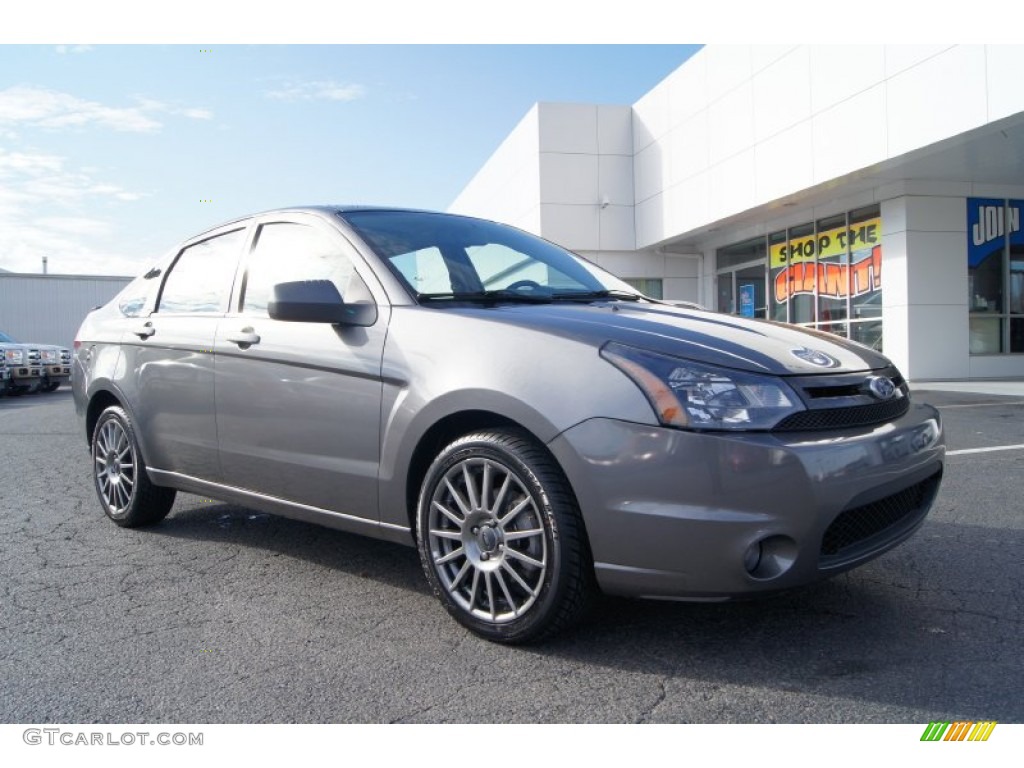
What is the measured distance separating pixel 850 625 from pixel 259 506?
2.51 m

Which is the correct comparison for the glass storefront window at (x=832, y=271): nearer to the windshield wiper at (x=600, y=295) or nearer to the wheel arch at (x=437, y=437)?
the windshield wiper at (x=600, y=295)

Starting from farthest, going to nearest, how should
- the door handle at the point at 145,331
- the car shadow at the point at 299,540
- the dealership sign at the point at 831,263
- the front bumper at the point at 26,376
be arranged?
the front bumper at the point at 26,376
the dealership sign at the point at 831,263
the door handle at the point at 145,331
the car shadow at the point at 299,540

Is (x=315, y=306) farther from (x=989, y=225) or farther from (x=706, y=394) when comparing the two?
(x=989, y=225)

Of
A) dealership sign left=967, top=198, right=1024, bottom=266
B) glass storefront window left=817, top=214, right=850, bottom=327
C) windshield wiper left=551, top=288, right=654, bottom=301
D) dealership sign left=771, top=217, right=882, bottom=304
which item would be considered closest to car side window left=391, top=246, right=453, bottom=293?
windshield wiper left=551, top=288, right=654, bottom=301

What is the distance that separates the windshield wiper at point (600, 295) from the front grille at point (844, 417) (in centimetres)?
127

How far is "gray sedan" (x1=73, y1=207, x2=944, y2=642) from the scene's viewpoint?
7.95 feet

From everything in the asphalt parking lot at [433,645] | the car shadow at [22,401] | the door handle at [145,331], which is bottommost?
the asphalt parking lot at [433,645]

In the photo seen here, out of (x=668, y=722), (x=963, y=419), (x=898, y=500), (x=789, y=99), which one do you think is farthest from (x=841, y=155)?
(x=668, y=722)

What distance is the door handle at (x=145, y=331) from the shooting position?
4.34 meters

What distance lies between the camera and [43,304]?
33094mm

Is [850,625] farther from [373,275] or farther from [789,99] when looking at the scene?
[789,99]

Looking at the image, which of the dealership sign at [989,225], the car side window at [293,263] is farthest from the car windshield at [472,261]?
the dealership sign at [989,225]

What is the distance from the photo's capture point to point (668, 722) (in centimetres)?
222

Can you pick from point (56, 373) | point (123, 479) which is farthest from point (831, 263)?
point (56, 373)
